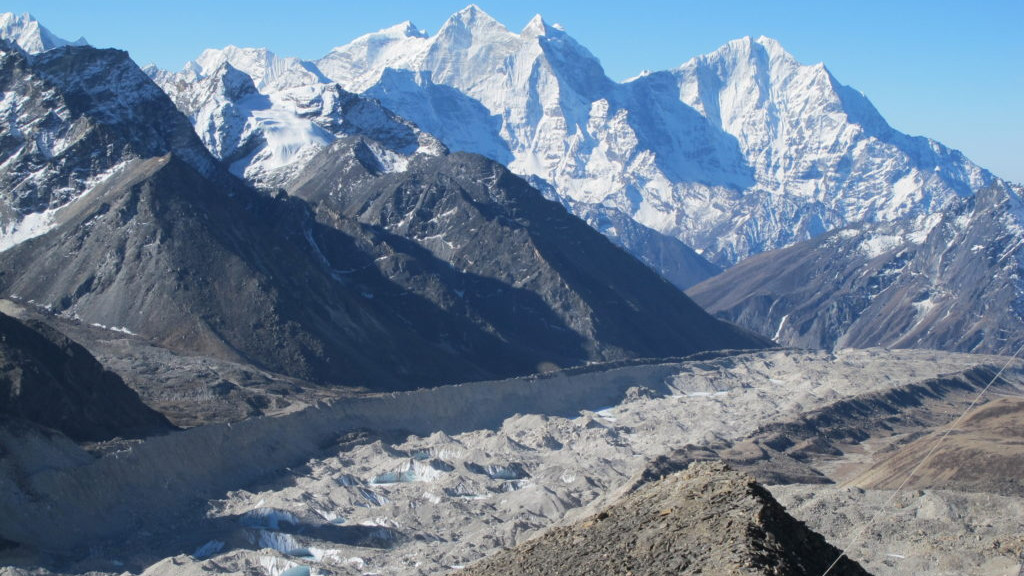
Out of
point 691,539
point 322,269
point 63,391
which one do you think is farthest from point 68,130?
point 691,539

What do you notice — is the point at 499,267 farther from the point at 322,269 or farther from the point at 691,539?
the point at 691,539

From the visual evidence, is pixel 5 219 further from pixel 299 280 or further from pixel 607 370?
pixel 607 370

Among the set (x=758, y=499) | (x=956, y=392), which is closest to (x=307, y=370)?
(x=956, y=392)

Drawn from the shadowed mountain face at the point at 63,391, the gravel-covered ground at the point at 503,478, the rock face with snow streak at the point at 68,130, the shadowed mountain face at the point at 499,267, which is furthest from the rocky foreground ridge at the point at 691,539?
the shadowed mountain face at the point at 499,267

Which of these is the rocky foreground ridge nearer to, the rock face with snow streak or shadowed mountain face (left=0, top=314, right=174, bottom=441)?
shadowed mountain face (left=0, top=314, right=174, bottom=441)

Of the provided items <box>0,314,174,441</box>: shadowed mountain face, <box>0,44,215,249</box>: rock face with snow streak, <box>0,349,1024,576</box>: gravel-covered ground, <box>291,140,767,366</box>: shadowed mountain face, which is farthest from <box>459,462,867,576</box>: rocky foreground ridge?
<box>291,140,767,366</box>: shadowed mountain face

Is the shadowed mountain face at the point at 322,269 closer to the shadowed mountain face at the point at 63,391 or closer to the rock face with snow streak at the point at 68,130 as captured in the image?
the rock face with snow streak at the point at 68,130

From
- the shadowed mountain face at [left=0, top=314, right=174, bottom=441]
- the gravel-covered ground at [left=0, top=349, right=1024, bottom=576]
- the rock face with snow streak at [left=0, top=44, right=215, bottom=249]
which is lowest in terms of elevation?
the gravel-covered ground at [left=0, top=349, right=1024, bottom=576]
